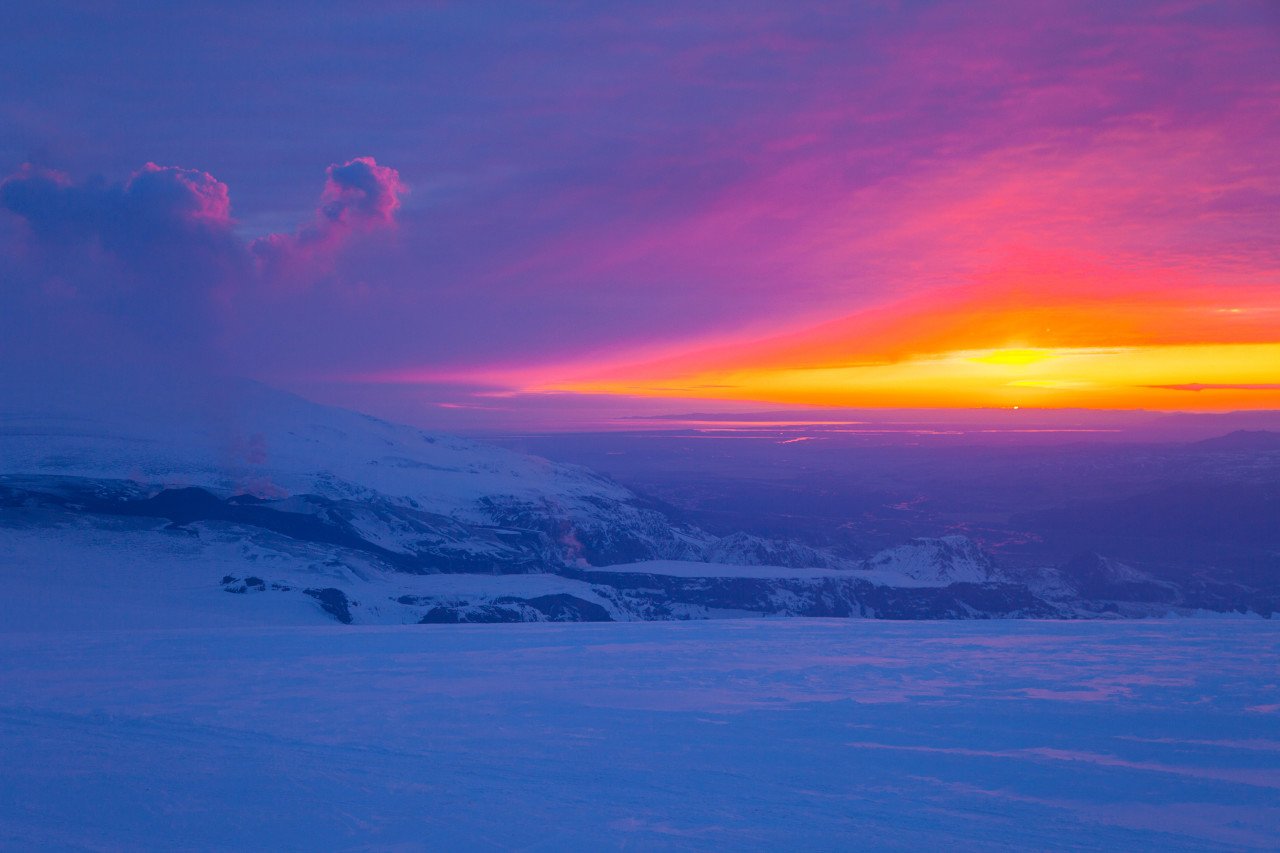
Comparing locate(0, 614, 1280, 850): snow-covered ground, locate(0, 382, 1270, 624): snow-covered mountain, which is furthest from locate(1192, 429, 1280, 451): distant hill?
locate(0, 614, 1280, 850): snow-covered ground

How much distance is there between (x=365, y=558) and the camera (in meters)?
45.8

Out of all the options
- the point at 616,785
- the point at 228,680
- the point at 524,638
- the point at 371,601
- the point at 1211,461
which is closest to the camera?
the point at 616,785

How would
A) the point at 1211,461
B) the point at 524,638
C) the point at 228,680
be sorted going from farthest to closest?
the point at 1211,461 < the point at 524,638 < the point at 228,680

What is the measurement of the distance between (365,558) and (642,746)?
129 ft

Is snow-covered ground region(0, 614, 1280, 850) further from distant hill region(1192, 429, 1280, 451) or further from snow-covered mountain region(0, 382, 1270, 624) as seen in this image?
distant hill region(1192, 429, 1280, 451)

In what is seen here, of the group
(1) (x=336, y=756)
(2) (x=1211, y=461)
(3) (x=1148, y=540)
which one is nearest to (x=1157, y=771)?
(1) (x=336, y=756)

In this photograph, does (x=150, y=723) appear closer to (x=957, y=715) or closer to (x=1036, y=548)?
(x=957, y=715)

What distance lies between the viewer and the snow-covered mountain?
3344cm

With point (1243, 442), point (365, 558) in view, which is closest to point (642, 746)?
point (365, 558)

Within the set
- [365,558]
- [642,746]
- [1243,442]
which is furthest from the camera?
[1243,442]

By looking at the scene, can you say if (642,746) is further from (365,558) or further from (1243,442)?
(1243,442)

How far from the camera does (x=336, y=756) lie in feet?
29.4

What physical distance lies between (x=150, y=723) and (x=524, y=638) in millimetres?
7245

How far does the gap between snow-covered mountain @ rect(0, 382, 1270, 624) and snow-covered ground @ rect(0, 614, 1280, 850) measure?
52.9 ft
